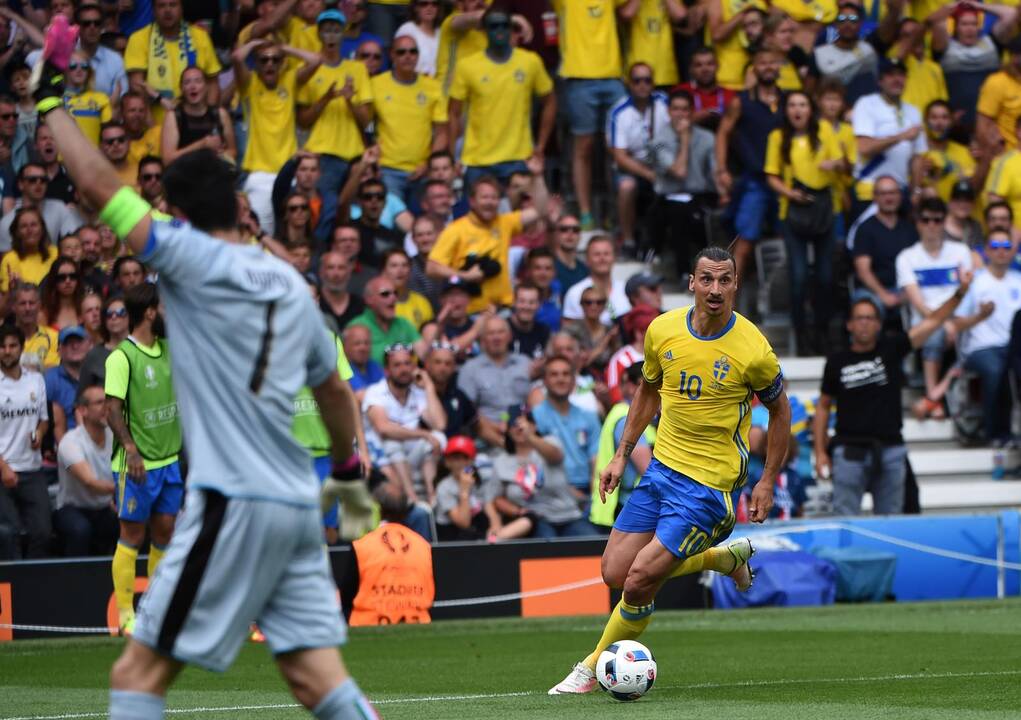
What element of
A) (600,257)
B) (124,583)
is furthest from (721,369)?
(600,257)

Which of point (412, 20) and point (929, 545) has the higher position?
point (412, 20)

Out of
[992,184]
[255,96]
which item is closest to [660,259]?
[992,184]

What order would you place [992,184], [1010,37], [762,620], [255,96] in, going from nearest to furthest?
[762,620]
[255,96]
[992,184]
[1010,37]

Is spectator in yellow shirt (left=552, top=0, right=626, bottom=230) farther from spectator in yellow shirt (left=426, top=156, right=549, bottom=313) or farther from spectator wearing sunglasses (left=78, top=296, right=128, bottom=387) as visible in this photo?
spectator wearing sunglasses (left=78, top=296, right=128, bottom=387)

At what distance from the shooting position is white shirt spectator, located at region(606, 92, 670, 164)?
1967cm

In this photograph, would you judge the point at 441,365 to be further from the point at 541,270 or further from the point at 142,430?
the point at 142,430

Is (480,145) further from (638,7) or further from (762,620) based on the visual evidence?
(762,620)

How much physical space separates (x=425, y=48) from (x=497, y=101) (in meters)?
1.36

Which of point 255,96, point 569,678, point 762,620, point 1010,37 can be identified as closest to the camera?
point 569,678

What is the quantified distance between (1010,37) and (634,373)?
9.91 m

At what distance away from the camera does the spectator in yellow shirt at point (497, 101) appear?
19484mm

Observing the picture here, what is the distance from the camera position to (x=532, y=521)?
52.9ft

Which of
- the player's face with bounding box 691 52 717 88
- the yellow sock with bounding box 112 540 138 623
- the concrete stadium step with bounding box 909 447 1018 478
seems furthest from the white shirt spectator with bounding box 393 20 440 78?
the yellow sock with bounding box 112 540 138 623

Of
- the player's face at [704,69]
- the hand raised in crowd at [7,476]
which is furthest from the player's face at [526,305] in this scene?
the hand raised in crowd at [7,476]
